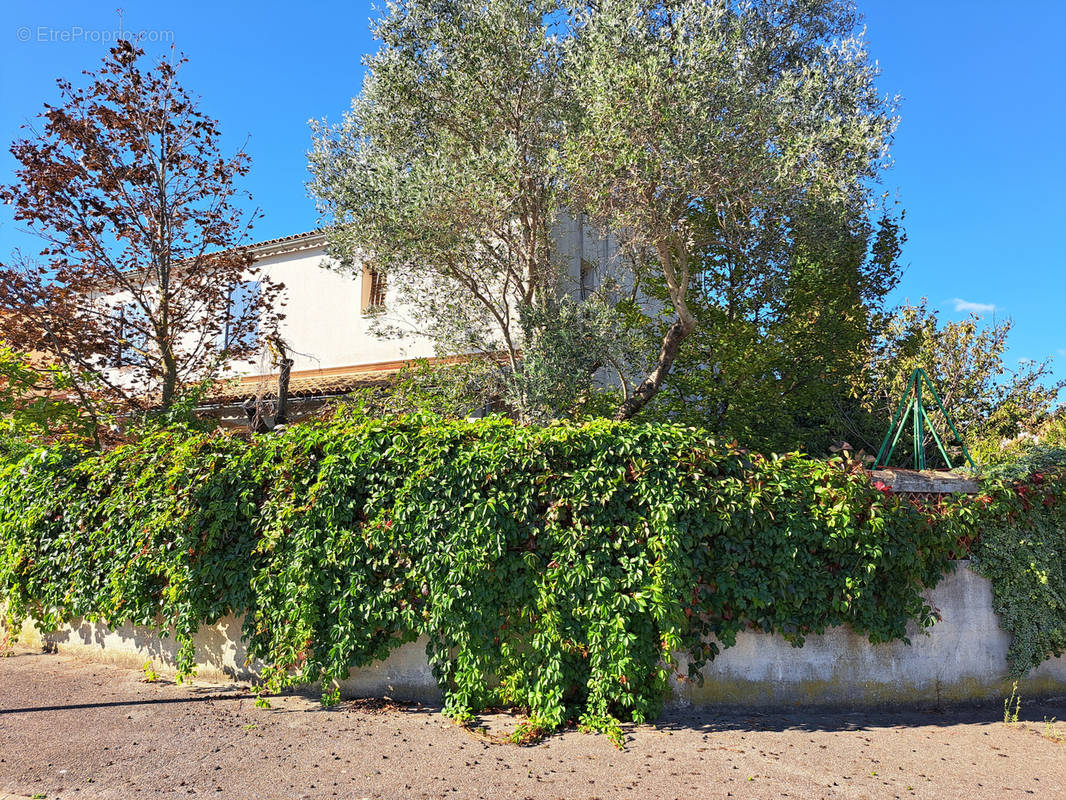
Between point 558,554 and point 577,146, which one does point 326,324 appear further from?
point 558,554

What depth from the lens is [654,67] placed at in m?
9.01

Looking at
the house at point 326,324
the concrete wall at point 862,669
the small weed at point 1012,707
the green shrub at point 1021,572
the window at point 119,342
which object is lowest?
the small weed at point 1012,707

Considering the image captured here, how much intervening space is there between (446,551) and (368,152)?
8.24m

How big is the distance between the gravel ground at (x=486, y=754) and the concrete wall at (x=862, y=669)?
0.58 feet

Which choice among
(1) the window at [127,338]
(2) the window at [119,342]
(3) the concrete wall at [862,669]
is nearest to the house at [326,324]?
(1) the window at [127,338]

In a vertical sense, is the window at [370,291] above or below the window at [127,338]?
above

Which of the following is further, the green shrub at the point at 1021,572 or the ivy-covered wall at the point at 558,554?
the green shrub at the point at 1021,572

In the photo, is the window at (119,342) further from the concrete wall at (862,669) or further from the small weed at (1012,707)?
the small weed at (1012,707)

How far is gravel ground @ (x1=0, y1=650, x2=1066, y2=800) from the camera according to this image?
489 centimetres

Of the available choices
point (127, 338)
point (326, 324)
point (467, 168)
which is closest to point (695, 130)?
point (467, 168)

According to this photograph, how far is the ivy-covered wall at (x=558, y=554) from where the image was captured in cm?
606

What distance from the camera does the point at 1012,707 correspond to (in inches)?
269

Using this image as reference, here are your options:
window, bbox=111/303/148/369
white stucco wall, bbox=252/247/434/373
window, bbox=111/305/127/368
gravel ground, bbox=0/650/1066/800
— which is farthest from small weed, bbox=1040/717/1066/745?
white stucco wall, bbox=252/247/434/373

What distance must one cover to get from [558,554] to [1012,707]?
15.4 ft
